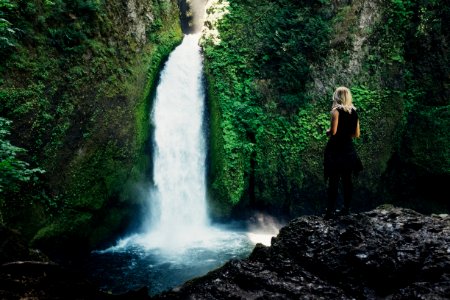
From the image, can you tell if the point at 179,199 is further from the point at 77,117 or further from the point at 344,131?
the point at 344,131

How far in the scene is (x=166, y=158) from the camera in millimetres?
9922

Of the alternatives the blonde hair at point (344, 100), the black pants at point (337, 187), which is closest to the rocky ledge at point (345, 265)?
the black pants at point (337, 187)

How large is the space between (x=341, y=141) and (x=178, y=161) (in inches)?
255

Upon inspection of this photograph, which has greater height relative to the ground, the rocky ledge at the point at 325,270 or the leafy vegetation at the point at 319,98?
the leafy vegetation at the point at 319,98

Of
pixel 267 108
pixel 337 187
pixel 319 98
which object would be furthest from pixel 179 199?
pixel 337 187

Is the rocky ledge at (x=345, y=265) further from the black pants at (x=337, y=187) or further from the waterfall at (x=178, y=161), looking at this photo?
the waterfall at (x=178, y=161)

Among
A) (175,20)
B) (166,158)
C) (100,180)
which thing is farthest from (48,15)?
(175,20)

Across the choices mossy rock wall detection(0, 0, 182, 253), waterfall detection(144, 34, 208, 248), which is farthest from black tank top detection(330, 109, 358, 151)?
waterfall detection(144, 34, 208, 248)

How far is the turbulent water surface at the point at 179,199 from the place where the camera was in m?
8.21

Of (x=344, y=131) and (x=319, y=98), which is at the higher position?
(x=319, y=98)

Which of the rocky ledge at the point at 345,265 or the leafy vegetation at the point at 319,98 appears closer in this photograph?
the rocky ledge at the point at 345,265

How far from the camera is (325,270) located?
331cm

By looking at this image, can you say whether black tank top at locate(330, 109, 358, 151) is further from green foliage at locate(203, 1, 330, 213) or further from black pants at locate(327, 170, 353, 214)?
green foliage at locate(203, 1, 330, 213)

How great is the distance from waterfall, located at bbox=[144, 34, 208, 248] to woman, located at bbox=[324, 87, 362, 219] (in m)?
5.97
